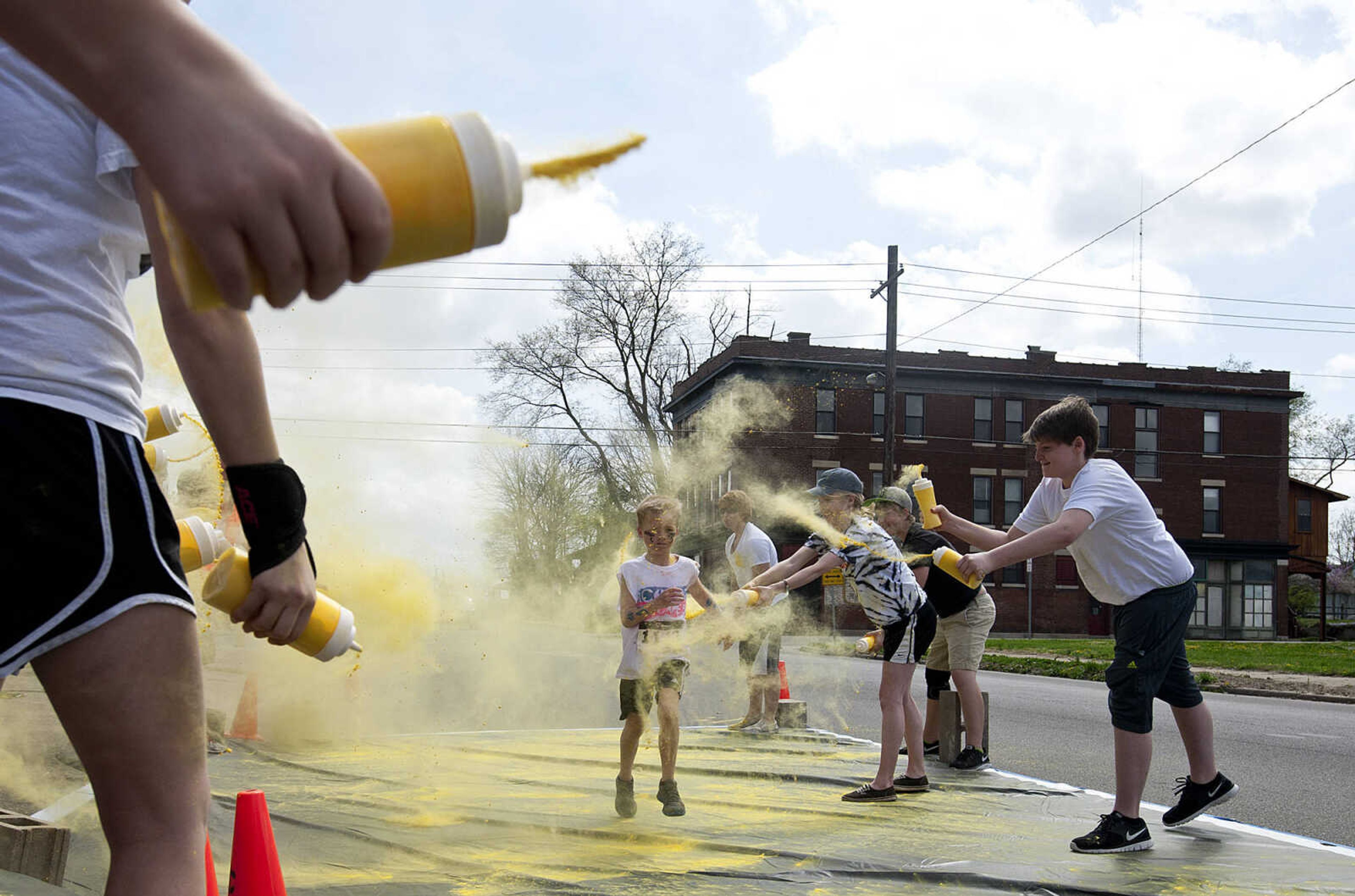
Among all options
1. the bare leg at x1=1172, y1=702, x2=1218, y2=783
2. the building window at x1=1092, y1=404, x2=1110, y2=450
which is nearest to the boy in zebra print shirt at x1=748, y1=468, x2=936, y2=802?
the bare leg at x1=1172, y1=702, x2=1218, y2=783

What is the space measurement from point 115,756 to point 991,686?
16873mm

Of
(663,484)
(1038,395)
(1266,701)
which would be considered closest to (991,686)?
(1266,701)

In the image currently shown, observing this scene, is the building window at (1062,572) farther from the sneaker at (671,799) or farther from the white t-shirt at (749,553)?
the sneaker at (671,799)

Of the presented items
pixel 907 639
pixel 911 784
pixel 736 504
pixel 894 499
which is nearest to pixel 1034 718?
pixel 736 504

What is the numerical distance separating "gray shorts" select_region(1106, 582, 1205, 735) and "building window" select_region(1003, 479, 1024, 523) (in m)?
40.8

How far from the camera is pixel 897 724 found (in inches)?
256

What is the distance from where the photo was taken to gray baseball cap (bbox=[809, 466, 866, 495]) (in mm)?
6695

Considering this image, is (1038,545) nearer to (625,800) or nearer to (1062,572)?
(625,800)

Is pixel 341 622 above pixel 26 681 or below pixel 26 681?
above

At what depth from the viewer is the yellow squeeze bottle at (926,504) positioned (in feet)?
21.6

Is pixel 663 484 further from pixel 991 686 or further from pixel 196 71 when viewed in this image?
pixel 196 71

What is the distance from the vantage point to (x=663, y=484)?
11.7m

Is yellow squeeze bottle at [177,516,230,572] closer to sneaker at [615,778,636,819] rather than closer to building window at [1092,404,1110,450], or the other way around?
sneaker at [615,778,636,819]

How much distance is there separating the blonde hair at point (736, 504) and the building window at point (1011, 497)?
3823 centimetres
